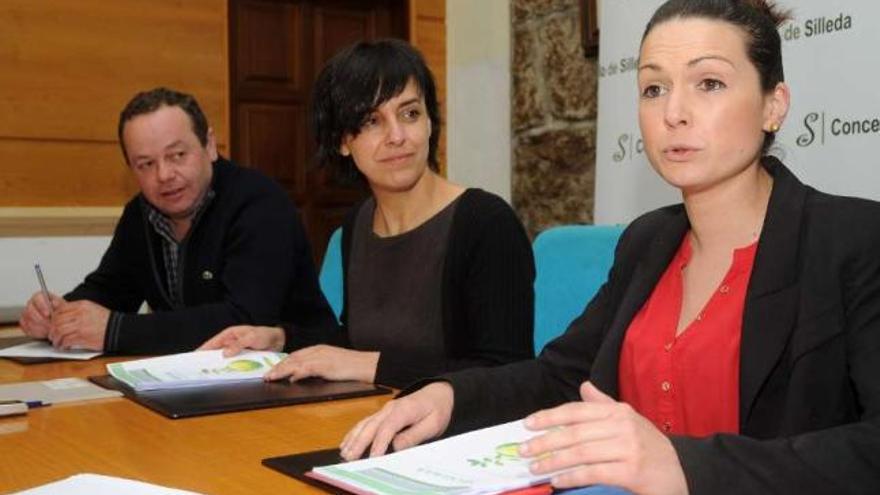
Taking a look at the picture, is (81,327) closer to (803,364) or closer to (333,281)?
(333,281)

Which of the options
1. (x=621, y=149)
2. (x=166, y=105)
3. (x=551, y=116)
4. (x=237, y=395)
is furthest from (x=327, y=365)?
(x=551, y=116)

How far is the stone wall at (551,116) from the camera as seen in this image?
378 cm

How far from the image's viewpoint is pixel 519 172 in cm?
427

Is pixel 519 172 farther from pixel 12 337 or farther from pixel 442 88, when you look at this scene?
pixel 12 337

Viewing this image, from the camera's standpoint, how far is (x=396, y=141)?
202cm

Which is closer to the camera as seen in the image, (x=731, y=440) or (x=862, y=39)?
(x=731, y=440)

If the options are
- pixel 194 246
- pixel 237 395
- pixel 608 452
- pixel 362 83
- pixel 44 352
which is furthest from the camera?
pixel 194 246

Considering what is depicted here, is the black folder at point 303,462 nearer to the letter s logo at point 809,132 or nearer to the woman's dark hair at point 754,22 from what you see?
the woman's dark hair at point 754,22

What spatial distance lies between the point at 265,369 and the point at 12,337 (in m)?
1.01

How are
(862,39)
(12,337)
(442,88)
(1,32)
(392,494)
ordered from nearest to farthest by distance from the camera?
(392,494)
(862,39)
(12,337)
(1,32)
(442,88)

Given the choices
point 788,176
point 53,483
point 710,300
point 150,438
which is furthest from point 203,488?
point 788,176

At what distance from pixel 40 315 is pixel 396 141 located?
933 mm

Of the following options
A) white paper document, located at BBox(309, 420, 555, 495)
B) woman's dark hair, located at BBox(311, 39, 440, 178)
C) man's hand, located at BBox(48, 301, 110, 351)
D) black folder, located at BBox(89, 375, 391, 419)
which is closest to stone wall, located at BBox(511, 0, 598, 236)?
woman's dark hair, located at BBox(311, 39, 440, 178)

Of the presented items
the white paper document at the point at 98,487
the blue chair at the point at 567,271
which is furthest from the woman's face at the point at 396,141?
the white paper document at the point at 98,487
